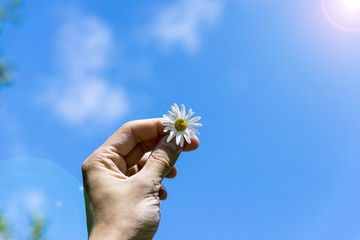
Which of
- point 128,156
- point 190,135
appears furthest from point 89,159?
point 190,135

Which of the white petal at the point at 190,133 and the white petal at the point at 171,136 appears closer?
the white petal at the point at 171,136

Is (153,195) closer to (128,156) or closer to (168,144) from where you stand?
(168,144)

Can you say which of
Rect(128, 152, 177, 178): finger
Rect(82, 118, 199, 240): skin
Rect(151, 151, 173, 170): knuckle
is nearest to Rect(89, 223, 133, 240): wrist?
Rect(82, 118, 199, 240): skin

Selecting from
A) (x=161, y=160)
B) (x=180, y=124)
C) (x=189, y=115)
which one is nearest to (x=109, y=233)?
(x=161, y=160)

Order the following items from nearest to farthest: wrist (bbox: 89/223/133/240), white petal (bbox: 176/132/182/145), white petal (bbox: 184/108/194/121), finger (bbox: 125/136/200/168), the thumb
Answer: wrist (bbox: 89/223/133/240) < the thumb < white petal (bbox: 176/132/182/145) < white petal (bbox: 184/108/194/121) < finger (bbox: 125/136/200/168)

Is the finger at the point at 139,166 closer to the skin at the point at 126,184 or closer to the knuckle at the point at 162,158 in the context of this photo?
the skin at the point at 126,184

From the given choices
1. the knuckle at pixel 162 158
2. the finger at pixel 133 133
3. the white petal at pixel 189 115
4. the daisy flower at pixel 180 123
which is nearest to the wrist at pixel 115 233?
the knuckle at pixel 162 158

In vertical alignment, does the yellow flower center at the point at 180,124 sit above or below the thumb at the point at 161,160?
above

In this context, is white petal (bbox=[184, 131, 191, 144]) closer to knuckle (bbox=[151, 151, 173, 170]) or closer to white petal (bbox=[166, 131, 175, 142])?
white petal (bbox=[166, 131, 175, 142])
